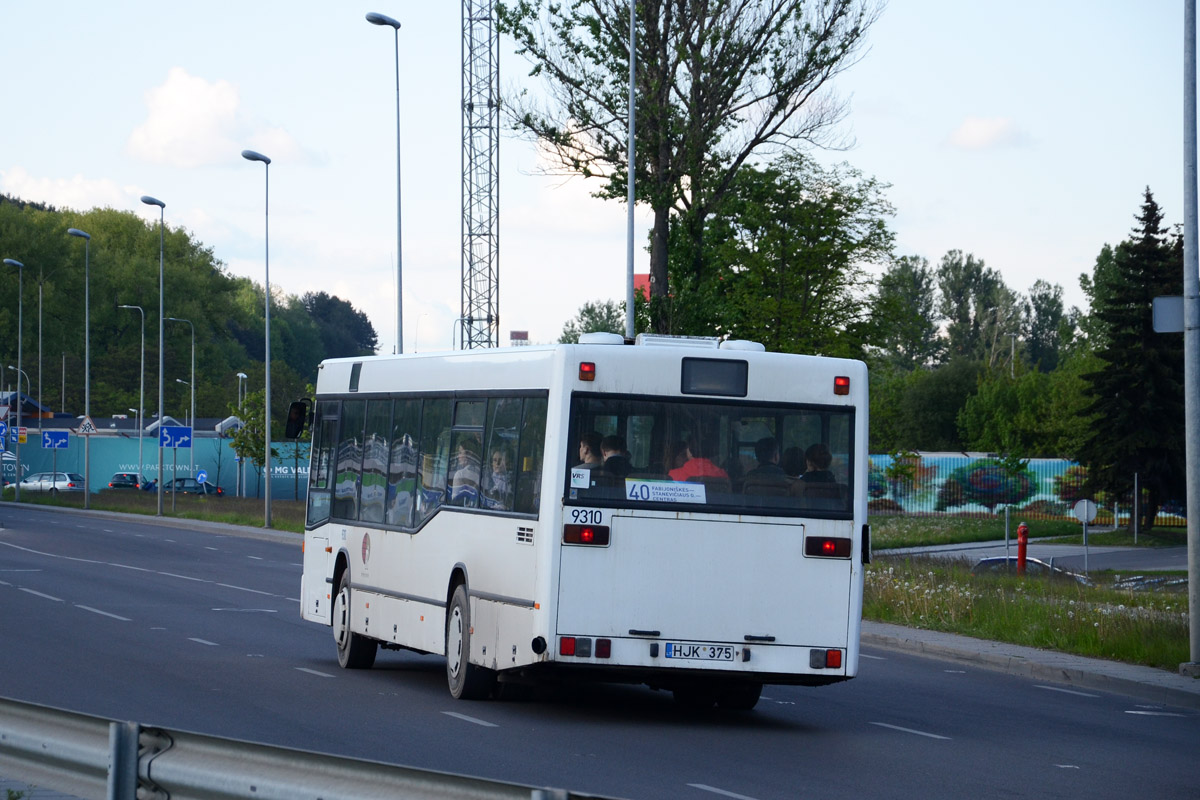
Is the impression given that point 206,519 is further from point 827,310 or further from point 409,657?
point 409,657

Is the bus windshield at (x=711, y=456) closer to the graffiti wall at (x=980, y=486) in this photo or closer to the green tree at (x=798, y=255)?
the green tree at (x=798, y=255)

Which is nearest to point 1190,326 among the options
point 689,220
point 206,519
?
point 689,220

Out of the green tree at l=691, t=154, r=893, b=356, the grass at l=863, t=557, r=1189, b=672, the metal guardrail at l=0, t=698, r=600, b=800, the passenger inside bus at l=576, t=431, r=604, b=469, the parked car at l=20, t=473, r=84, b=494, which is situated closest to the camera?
the metal guardrail at l=0, t=698, r=600, b=800

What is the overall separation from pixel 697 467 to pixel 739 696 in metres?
2.50

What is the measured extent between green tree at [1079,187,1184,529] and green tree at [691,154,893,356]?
13.5 metres

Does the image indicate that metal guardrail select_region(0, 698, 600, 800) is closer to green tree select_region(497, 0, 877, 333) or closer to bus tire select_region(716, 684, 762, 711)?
bus tire select_region(716, 684, 762, 711)

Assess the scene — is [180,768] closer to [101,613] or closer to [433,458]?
[433,458]

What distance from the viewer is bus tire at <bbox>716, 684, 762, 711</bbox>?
13781 mm

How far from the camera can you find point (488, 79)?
60.8 metres

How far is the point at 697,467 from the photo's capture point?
12.5 m

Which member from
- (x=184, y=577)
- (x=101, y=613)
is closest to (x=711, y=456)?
(x=101, y=613)

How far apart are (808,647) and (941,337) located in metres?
135

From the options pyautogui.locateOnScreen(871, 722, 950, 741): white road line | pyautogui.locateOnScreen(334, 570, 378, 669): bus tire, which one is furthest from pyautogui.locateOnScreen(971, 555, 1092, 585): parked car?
pyautogui.locateOnScreen(871, 722, 950, 741): white road line

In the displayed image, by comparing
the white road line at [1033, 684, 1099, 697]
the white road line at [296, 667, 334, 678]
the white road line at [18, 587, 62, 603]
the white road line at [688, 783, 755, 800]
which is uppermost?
the white road line at [688, 783, 755, 800]
